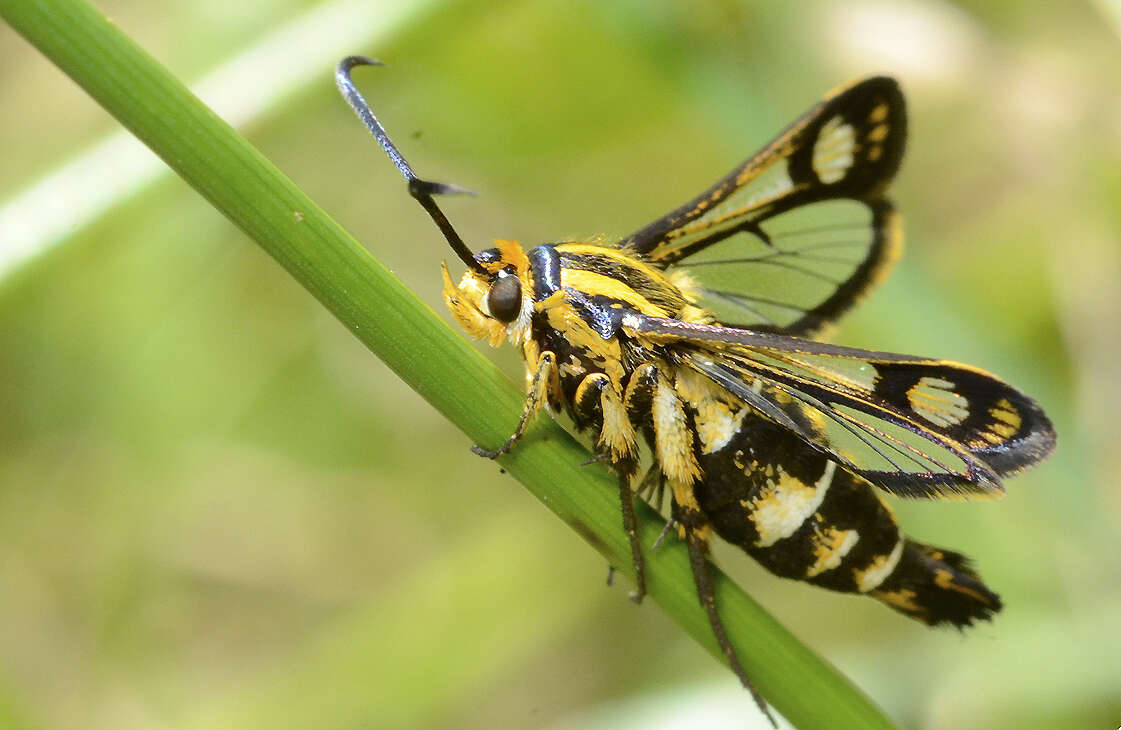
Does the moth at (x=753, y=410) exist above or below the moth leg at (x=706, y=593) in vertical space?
above

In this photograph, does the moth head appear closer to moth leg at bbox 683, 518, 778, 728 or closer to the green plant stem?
the green plant stem

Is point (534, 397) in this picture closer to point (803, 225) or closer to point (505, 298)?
point (505, 298)

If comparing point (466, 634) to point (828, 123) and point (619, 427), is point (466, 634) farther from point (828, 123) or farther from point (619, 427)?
point (828, 123)

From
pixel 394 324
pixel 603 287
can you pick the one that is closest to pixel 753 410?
pixel 603 287

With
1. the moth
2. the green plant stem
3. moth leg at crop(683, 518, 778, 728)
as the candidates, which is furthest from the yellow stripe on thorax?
moth leg at crop(683, 518, 778, 728)

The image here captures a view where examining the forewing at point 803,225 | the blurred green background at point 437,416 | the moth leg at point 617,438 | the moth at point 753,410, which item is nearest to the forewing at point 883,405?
the moth at point 753,410

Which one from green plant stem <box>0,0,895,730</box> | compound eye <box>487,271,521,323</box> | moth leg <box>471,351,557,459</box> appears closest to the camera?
green plant stem <box>0,0,895,730</box>

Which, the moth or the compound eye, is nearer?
the moth

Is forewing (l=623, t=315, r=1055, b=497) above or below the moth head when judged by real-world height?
above

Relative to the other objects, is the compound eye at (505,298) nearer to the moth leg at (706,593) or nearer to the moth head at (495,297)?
the moth head at (495,297)
